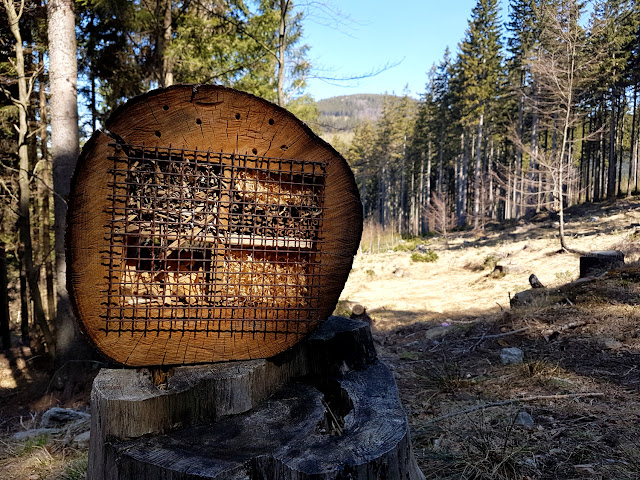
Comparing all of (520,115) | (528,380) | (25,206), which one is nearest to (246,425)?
(528,380)

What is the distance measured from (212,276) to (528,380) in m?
3.25

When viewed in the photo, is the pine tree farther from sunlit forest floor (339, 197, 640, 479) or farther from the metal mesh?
the metal mesh

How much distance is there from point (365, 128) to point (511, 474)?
51.2m

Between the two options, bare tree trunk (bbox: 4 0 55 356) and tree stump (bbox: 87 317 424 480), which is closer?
tree stump (bbox: 87 317 424 480)

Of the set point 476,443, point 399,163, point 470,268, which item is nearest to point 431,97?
point 399,163

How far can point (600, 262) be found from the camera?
7.45m

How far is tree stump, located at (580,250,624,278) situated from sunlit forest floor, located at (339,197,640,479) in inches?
30.0

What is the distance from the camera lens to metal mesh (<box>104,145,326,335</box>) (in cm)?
185

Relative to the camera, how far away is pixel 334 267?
2.11 m

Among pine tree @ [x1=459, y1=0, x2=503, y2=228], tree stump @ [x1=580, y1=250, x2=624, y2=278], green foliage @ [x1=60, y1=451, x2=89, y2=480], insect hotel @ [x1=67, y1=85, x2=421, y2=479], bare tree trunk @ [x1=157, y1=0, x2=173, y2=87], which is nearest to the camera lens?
insect hotel @ [x1=67, y1=85, x2=421, y2=479]

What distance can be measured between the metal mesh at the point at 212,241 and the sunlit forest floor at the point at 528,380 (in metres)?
1.45

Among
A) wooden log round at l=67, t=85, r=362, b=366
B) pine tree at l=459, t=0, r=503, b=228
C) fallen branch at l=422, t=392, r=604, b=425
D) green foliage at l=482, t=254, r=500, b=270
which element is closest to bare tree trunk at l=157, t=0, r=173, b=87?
wooden log round at l=67, t=85, r=362, b=366

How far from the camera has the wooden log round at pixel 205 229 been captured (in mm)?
1803

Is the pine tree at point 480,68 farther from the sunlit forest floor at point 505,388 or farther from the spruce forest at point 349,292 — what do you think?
the sunlit forest floor at point 505,388
